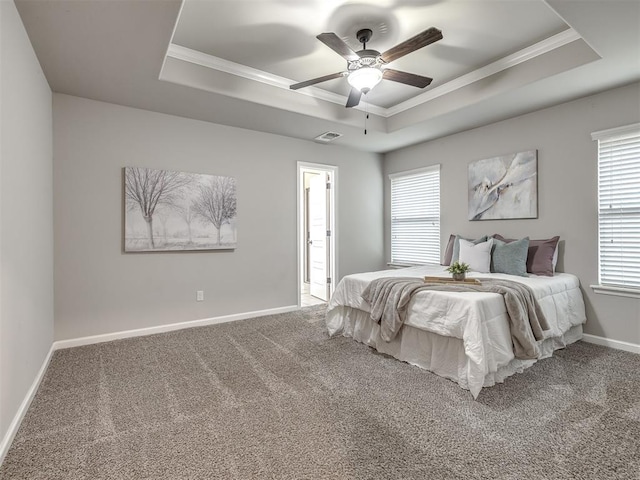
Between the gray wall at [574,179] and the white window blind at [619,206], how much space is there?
0.21 feet

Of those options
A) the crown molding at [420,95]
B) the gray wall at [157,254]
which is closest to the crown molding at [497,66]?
the crown molding at [420,95]

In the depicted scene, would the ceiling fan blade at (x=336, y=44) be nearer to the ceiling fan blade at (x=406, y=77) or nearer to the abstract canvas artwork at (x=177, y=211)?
the ceiling fan blade at (x=406, y=77)

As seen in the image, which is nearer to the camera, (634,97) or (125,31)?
(125,31)

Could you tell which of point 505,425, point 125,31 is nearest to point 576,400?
point 505,425

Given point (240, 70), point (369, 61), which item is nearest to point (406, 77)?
point (369, 61)

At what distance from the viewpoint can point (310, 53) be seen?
3.13 metres

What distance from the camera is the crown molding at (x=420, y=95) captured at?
2.92 meters

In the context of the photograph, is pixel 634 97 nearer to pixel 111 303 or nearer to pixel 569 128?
pixel 569 128

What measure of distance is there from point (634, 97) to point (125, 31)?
445 cm

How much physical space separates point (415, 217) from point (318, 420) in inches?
159

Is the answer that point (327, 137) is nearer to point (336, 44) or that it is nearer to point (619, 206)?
point (336, 44)

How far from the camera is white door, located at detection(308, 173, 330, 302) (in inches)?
217

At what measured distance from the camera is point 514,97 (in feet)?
11.3

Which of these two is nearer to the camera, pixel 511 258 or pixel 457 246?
pixel 511 258
